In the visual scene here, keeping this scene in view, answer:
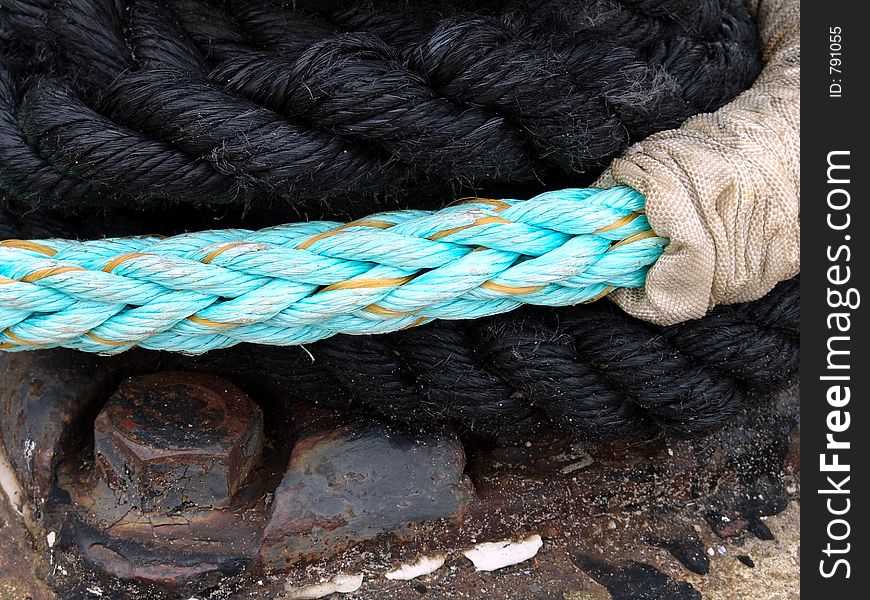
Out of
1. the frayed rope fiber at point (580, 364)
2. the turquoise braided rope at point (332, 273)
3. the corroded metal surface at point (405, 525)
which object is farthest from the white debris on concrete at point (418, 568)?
the turquoise braided rope at point (332, 273)

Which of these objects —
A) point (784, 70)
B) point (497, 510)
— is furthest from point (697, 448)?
point (784, 70)

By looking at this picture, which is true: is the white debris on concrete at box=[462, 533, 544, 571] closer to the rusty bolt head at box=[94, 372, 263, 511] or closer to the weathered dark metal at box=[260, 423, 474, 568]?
the weathered dark metal at box=[260, 423, 474, 568]

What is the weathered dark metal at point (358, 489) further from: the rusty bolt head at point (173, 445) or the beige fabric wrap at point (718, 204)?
the beige fabric wrap at point (718, 204)

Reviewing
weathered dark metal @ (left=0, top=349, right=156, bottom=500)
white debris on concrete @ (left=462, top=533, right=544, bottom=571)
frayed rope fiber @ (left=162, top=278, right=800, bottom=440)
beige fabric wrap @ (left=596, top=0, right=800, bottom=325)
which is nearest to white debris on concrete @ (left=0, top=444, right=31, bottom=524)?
weathered dark metal @ (left=0, top=349, right=156, bottom=500)

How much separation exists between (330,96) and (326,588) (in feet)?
1.50

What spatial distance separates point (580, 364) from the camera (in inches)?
31.0

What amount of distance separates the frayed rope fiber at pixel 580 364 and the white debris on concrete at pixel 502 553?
12 centimetres

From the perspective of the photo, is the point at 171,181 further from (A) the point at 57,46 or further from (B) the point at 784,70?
(B) the point at 784,70

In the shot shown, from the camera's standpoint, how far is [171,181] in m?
0.73

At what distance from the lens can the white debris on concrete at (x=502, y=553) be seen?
2.65 ft

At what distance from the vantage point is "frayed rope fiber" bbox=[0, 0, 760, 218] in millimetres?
713

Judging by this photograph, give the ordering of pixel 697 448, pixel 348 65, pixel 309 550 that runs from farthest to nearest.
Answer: pixel 697 448, pixel 309 550, pixel 348 65

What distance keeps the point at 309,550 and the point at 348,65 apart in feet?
1.50

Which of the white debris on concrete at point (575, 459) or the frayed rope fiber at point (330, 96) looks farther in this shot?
the white debris on concrete at point (575, 459)
